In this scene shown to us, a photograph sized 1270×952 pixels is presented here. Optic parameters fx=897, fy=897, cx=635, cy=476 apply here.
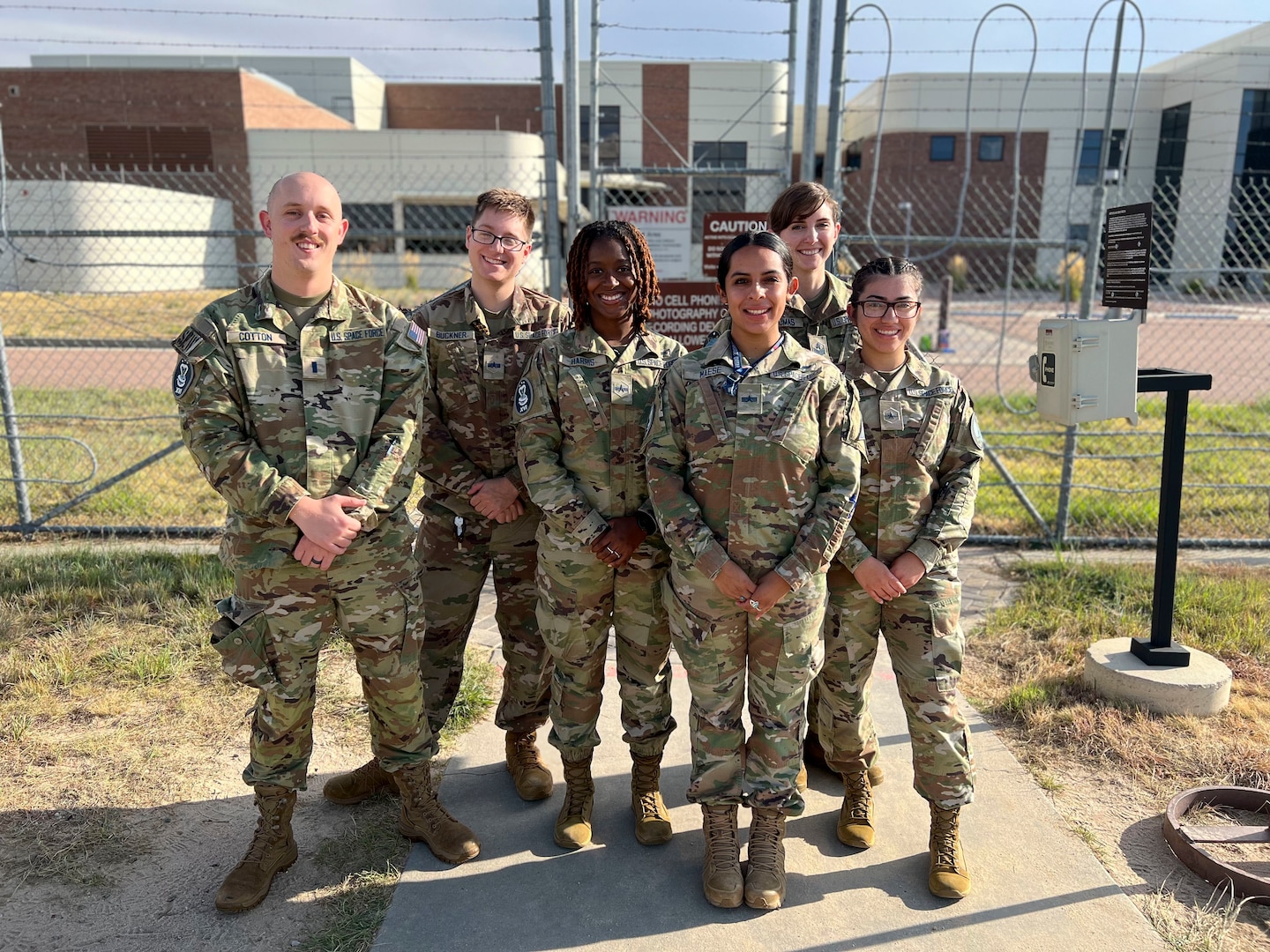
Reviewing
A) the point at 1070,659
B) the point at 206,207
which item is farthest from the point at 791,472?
the point at 206,207

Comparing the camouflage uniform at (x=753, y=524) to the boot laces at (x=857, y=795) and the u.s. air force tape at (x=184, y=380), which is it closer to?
the boot laces at (x=857, y=795)

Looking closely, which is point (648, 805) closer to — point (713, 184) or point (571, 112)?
point (571, 112)

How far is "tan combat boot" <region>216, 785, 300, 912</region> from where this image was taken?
2672mm

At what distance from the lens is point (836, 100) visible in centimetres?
484

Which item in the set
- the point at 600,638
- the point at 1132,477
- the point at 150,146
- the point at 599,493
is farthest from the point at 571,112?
the point at 150,146

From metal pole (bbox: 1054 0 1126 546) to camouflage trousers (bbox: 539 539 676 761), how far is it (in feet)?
9.26

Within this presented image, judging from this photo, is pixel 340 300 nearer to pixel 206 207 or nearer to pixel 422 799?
pixel 422 799

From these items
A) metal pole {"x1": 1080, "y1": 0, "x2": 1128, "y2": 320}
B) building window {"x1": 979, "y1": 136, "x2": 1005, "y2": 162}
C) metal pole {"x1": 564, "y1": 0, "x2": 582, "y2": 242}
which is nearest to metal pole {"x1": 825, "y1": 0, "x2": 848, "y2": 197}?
metal pole {"x1": 1080, "y1": 0, "x2": 1128, "y2": 320}

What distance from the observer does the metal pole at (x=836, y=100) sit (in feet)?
15.6

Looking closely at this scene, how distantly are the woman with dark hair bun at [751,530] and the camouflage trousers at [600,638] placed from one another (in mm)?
138

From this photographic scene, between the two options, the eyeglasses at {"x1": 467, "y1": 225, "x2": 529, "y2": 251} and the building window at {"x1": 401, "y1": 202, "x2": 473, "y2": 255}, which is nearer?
the eyeglasses at {"x1": 467, "y1": 225, "x2": 529, "y2": 251}

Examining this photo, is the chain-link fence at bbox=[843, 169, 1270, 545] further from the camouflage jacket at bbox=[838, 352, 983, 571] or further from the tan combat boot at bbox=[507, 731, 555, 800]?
the tan combat boot at bbox=[507, 731, 555, 800]

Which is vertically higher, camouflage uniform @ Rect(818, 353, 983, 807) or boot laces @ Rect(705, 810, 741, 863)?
camouflage uniform @ Rect(818, 353, 983, 807)

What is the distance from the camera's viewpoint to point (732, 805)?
2750 millimetres
